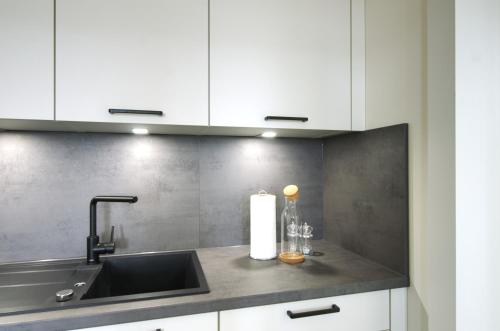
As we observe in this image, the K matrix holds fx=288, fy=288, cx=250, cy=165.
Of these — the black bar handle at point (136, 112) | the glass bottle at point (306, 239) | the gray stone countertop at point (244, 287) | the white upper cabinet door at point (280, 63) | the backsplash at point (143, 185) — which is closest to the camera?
the gray stone countertop at point (244, 287)

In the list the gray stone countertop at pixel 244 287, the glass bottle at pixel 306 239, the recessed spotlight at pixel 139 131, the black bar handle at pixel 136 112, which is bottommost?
the gray stone countertop at pixel 244 287

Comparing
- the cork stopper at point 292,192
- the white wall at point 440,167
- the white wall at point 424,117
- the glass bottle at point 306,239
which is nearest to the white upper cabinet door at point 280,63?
the white wall at point 424,117

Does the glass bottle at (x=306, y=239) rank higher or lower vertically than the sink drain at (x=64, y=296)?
higher

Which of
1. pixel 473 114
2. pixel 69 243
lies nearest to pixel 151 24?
pixel 69 243

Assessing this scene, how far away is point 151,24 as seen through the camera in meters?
1.11

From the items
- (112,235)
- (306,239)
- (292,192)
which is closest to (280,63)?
(292,192)

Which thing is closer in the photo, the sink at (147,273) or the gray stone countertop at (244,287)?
the gray stone countertop at (244,287)

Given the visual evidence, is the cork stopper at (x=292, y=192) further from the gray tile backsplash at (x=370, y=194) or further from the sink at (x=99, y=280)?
the sink at (x=99, y=280)

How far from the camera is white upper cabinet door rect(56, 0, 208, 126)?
3.41 feet

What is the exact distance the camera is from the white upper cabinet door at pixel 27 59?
3.23ft

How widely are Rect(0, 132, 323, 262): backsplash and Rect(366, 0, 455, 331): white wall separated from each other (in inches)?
24.0

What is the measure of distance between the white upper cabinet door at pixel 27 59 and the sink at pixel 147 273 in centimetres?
73

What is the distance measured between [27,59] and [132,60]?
0.34m

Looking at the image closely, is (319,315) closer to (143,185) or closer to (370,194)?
(370,194)
